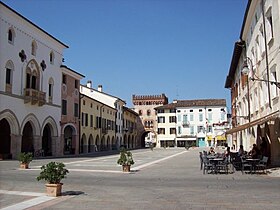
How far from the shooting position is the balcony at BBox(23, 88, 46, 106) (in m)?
32.6

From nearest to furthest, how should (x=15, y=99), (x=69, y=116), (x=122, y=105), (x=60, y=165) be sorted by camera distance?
(x=60, y=165) < (x=15, y=99) < (x=69, y=116) < (x=122, y=105)

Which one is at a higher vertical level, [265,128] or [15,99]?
[15,99]

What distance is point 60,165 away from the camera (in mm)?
10164

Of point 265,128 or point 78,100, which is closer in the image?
point 265,128

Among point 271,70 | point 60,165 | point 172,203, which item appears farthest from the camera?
point 271,70

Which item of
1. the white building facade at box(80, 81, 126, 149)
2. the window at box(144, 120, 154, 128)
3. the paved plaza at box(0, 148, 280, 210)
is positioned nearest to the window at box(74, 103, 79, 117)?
the white building facade at box(80, 81, 126, 149)

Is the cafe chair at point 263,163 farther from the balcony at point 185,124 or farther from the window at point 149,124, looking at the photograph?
the window at point 149,124

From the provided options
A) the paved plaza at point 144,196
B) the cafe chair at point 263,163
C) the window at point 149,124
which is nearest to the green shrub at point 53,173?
the paved plaza at point 144,196

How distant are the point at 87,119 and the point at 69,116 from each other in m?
6.23

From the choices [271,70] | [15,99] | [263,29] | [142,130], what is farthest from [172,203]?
[142,130]

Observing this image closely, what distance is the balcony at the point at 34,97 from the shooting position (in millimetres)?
32562

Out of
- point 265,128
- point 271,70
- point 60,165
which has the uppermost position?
point 271,70

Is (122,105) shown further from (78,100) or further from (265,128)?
(265,128)

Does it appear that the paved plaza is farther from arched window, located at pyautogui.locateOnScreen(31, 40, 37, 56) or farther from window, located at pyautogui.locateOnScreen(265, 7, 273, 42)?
arched window, located at pyautogui.locateOnScreen(31, 40, 37, 56)
